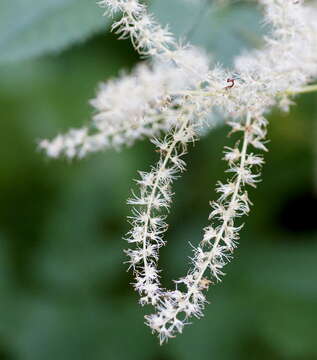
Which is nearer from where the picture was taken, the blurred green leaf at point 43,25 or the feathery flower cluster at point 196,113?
the feathery flower cluster at point 196,113

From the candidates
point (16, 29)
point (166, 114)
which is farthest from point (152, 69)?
point (16, 29)

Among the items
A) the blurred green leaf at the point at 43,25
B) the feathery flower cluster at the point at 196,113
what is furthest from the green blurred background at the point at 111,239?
the feathery flower cluster at the point at 196,113

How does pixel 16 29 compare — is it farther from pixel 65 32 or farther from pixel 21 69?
pixel 21 69

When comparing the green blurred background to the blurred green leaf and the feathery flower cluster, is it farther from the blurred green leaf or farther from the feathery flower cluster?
the feathery flower cluster

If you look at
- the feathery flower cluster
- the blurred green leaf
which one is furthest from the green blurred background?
the feathery flower cluster

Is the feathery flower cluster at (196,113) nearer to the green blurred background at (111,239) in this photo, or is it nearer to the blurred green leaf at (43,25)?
the blurred green leaf at (43,25)
